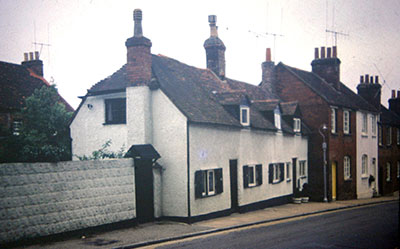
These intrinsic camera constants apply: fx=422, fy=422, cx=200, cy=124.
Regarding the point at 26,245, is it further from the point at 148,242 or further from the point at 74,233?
the point at 148,242

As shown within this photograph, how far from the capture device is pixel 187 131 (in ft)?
58.5

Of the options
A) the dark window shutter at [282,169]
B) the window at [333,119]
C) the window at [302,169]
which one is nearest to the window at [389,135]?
the window at [333,119]

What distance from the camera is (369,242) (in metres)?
12.9

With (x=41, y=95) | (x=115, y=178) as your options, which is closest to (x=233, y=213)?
(x=115, y=178)

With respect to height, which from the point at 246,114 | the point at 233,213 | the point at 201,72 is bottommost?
the point at 233,213

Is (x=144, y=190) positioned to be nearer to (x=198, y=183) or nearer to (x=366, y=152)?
(x=198, y=183)

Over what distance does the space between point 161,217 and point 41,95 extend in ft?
37.7

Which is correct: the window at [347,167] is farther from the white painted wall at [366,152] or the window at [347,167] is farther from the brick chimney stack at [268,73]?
the brick chimney stack at [268,73]

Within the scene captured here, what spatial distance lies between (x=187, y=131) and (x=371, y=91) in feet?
85.6

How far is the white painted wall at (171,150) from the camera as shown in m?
17.9

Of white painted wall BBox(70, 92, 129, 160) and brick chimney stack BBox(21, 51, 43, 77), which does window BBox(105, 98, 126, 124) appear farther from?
brick chimney stack BBox(21, 51, 43, 77)

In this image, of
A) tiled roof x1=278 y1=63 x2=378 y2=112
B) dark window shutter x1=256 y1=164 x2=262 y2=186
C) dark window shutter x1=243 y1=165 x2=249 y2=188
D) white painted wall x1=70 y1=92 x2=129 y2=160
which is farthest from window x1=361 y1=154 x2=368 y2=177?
white painted wall x1=70 y1=92 x2=129 y2=160

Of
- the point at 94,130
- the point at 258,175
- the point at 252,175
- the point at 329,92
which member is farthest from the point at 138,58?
the point at 329,92

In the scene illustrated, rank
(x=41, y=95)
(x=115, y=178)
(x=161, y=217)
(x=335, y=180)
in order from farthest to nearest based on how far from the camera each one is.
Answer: (x=335, y=180) < (x=41, y=95) < (x=161, y=217) < (x=115, y=178)
